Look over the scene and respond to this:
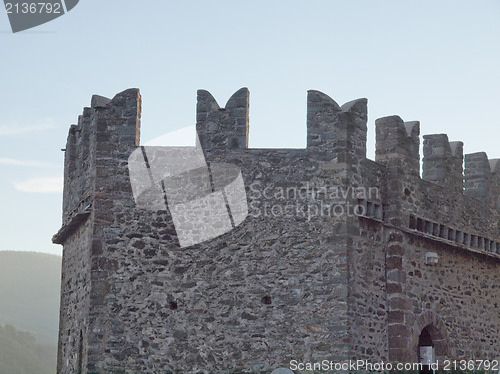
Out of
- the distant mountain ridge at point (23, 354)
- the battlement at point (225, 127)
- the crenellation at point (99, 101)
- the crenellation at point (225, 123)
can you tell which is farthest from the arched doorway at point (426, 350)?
the distant mountain ridge at point (23, 354)

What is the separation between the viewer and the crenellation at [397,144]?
57.1 feet

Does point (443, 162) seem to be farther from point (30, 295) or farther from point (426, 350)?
point (30, 295)

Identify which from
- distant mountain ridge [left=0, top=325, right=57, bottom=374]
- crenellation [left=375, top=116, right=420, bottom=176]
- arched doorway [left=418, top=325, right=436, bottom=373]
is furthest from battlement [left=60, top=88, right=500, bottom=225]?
distant mountain ridge [left=0, top=325, right=57, bottom=374]

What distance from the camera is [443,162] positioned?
19.0 metres

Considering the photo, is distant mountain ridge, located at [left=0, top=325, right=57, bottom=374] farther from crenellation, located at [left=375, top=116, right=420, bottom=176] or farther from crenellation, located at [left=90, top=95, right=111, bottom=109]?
crenellation, located at [left=375, top=116, right=420, bottom=176]

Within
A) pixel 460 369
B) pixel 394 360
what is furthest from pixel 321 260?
pixel 460 369

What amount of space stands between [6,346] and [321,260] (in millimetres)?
53552

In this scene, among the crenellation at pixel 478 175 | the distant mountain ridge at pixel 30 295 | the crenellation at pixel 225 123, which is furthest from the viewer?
the distant mountain ridge at pixel 30 295

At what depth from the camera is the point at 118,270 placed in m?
15.6

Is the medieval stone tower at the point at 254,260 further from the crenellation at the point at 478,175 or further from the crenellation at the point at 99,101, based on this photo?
the crenellation at the point at 478,175

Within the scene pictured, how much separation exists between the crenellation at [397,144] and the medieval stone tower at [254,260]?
3 centimetres

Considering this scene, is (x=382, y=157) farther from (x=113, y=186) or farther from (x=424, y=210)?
(x=113, y=186)

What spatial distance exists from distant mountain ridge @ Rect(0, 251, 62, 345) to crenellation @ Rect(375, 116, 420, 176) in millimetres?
62376

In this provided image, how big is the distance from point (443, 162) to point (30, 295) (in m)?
80.2
